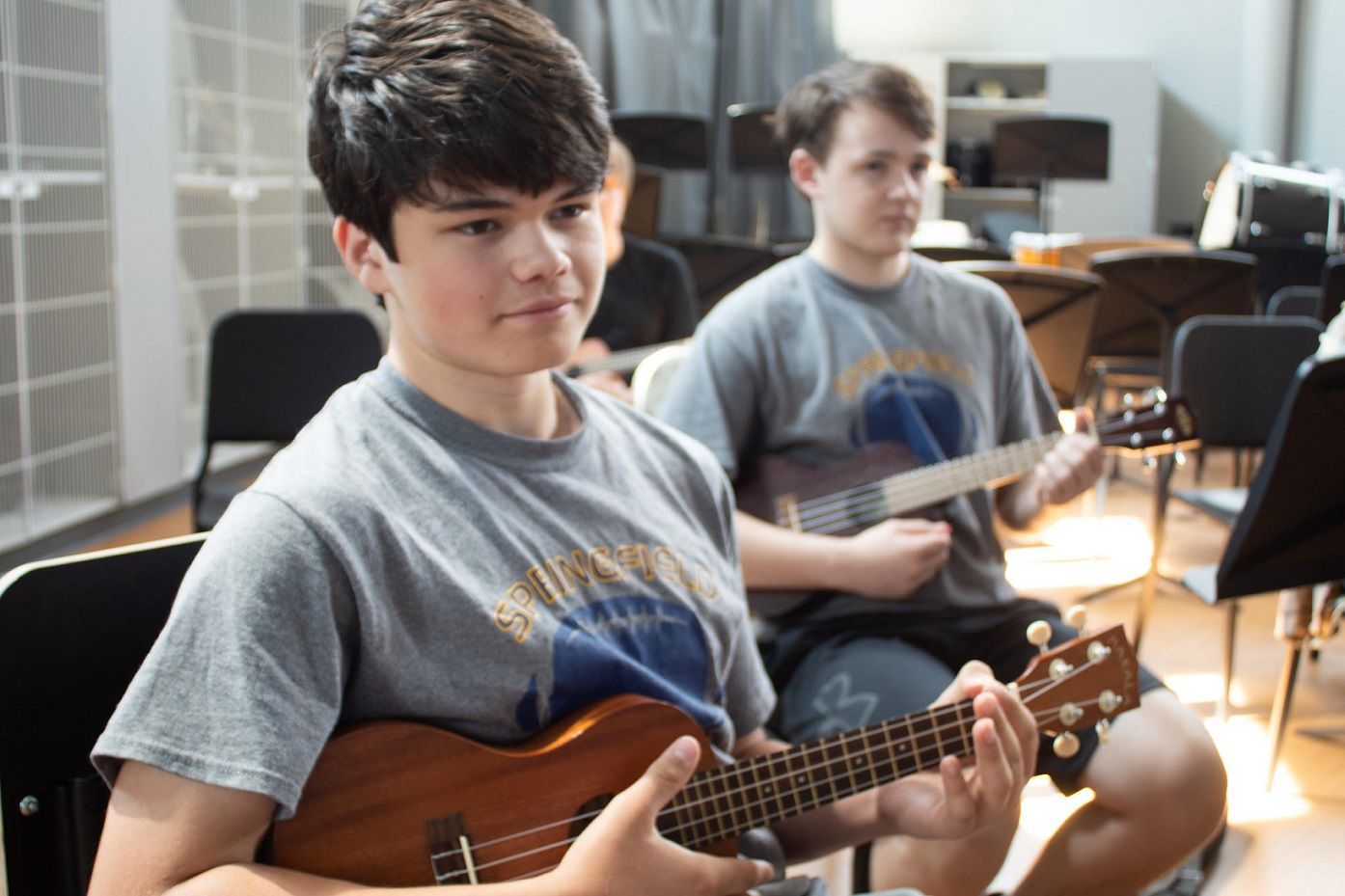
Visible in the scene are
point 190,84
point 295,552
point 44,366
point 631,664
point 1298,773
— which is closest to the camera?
point 295,552

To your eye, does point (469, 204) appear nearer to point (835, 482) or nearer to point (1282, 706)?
point (835, 482)

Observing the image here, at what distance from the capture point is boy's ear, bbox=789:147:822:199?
2088 millimetres

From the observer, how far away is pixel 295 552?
906 mm

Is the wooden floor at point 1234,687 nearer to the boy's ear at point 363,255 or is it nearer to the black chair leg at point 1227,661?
the black chair leg at point 1227,661

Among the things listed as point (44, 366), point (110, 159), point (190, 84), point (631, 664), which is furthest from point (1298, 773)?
point (190, 84)

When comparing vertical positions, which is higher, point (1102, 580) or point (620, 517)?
point (620, 517)

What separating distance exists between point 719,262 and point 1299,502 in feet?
8.23

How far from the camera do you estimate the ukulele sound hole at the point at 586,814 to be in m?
1.07

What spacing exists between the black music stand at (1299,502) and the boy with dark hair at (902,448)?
44 centimetres

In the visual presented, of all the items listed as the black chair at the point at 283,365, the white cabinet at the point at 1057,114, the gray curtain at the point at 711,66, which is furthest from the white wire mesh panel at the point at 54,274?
the white cabinet at the point at 1057,114

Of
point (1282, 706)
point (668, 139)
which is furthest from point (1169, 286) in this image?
point (668, 139)

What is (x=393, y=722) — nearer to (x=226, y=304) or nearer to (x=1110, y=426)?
(x=1110, y=426)

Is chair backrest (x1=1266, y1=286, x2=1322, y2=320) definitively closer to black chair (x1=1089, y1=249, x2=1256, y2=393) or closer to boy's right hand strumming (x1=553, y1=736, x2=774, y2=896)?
black chair (x1=1089, y1=249, x2=1256, y2=393)

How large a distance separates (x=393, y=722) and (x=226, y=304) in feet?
12.5
